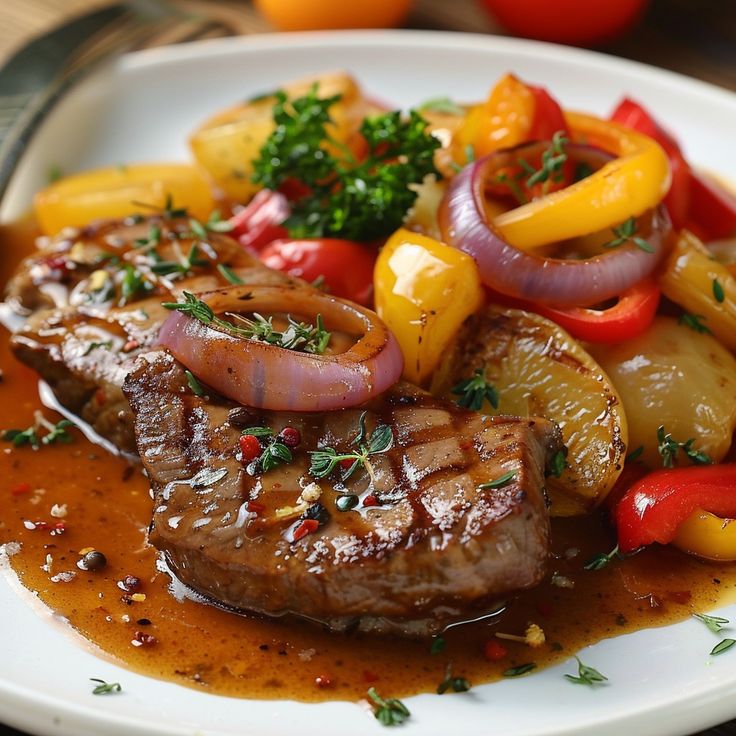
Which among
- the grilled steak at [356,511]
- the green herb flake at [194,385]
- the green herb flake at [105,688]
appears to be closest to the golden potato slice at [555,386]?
the grilled steak at [356,511]

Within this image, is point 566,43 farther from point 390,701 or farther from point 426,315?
point 390,701

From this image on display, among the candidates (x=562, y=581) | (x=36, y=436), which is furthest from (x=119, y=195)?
(x=562, y=581)

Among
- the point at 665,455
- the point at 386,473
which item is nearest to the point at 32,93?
the point at 386,473

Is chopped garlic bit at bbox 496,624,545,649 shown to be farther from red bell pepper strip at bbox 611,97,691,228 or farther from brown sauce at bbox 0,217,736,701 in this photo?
red bell pepper strip at bbox 611,97,691,228

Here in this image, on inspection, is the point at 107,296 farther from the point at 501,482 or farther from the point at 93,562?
the point at 501,482

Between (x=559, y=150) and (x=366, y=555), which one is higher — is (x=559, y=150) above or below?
above

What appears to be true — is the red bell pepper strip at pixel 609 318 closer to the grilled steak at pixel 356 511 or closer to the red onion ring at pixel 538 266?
the red onion ring at pixel 538 266
